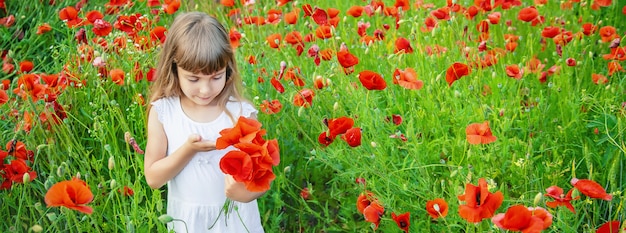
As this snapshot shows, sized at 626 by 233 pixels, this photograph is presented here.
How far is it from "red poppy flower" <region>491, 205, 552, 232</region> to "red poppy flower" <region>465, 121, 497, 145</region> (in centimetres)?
48

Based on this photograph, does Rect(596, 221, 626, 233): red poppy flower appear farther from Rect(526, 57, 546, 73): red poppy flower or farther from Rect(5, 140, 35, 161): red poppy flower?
Rect(5, 140, 35, 161): red poppy flower

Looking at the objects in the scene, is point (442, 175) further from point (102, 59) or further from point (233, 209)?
point (102, 59)

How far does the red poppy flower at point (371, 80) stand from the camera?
2.30 m

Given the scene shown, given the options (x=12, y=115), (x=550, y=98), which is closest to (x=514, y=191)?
(x=550, y=98)

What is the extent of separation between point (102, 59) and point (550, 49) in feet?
6.97

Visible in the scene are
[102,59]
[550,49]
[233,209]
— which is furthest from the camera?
[550,49]

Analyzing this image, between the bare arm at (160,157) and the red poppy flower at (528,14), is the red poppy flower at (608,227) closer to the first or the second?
the bare arm at (160,157)

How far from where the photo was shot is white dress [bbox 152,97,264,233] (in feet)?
7.20

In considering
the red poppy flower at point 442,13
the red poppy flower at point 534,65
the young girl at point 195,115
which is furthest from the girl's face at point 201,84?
the red poppy flower at point 534,65

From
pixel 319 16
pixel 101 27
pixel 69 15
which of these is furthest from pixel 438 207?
pixel 69 15

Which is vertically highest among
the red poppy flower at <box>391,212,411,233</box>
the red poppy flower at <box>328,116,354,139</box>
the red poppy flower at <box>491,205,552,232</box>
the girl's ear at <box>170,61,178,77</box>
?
the girl's ear at <box>170,61,178,77</box>

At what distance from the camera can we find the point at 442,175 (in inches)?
106

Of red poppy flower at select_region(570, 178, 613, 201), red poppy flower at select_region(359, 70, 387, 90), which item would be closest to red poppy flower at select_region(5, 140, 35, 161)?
red poppy flower at select_region(359, 70, 387, 90)

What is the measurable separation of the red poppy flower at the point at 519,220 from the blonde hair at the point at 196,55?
2.85 feet
